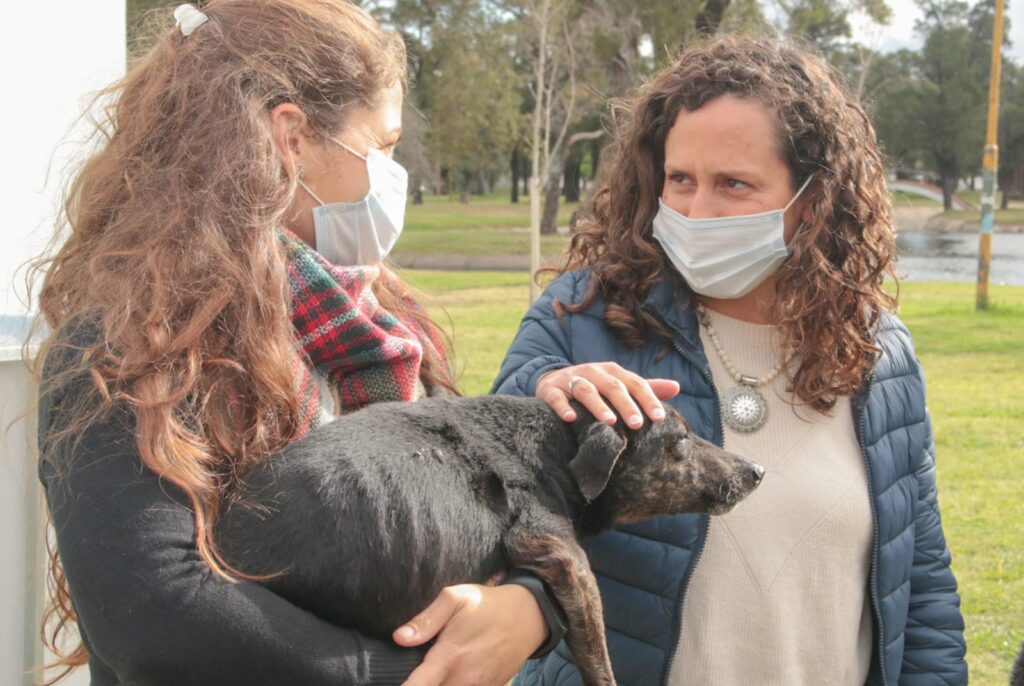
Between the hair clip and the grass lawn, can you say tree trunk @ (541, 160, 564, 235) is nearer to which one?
the grass lawn

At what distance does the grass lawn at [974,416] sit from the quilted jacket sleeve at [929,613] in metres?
1.51

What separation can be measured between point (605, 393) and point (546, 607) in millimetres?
609

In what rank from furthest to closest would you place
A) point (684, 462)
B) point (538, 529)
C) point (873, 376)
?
point (873, 376)
point (684, 462)
point (538, 529)

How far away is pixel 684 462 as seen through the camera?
9.05 feet

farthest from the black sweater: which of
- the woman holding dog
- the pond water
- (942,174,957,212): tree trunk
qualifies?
(942,174,957,212): tree trunk

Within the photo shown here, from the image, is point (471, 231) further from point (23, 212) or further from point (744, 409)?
point (744, 409)

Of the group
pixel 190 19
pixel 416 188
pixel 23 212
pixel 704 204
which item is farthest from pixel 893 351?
pixel 416 188

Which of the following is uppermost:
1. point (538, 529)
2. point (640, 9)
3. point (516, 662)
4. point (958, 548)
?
point (640, 9)

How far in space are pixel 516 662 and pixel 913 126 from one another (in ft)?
186

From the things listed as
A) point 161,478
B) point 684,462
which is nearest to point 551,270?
point 684,462

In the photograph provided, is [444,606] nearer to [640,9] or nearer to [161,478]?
[161,478]

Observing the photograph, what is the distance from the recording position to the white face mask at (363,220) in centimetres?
250

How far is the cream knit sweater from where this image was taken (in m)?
2.73

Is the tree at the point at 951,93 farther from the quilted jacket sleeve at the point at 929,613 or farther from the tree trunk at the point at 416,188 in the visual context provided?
the quilted jacket sleeve at the point at 929,613
